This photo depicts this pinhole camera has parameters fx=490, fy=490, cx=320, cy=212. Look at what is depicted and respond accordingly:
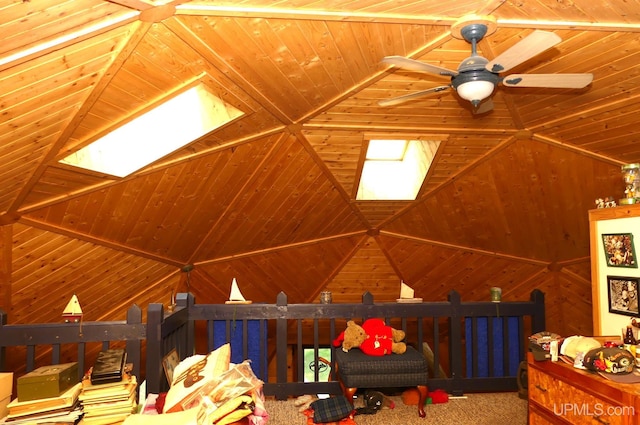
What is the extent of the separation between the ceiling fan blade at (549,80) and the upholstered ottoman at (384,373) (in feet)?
7.57

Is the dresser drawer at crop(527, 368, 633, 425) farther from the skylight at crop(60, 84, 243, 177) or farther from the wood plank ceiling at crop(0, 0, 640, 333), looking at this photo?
the skylight at crop(60, 84, 243, 177)

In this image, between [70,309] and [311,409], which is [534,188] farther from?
[70,309]

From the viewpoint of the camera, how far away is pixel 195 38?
293cm

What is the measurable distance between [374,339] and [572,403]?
1711 millimetres

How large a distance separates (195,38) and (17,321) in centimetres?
355

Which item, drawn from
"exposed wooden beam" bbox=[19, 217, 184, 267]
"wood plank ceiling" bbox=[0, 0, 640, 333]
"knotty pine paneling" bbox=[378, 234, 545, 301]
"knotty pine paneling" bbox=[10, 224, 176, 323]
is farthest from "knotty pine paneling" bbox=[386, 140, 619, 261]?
"knotty pine paneling" bbox=[10, 224, 176, 323]

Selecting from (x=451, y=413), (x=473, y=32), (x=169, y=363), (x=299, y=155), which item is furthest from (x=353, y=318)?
(x=473, y=32)

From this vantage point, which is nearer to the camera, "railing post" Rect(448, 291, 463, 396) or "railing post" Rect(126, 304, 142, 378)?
"railing post" Rect(126, 304, 142, 378)

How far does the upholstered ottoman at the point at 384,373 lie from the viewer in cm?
396

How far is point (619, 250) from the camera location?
11.3ft

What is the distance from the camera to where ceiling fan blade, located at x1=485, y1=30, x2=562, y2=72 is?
2.48m

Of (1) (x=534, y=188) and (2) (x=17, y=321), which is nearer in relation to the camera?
(2) (x=17, y=321)

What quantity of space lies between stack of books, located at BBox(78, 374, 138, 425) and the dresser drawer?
2480mm

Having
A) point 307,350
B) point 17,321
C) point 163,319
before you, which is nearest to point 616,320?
point 163,319
